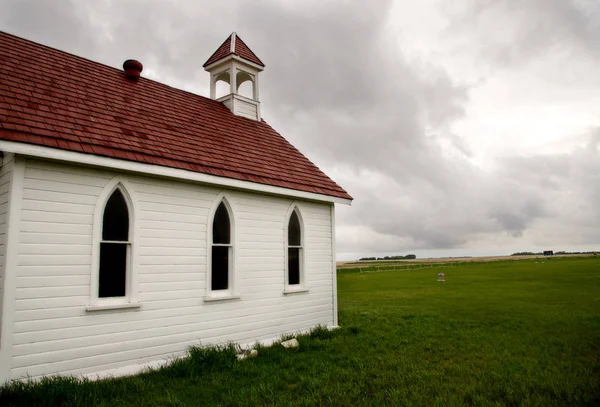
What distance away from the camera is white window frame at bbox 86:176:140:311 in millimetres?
7656

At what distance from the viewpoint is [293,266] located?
12.1 metres

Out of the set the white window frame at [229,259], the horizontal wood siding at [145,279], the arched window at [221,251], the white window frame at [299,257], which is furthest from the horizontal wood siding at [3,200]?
the white window frame at [299,257]

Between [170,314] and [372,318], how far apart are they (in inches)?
315

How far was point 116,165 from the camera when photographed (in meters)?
7.91

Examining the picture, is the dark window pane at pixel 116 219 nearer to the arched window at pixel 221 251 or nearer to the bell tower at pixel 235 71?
the arched window at pixel 221 251

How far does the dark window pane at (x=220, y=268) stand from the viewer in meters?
9.95

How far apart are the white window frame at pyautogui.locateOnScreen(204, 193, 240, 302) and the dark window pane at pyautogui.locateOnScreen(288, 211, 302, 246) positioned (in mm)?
2178

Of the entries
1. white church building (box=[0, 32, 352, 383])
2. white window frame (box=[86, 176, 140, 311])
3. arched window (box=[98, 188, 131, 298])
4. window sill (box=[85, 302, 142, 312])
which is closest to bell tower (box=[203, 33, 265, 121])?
white church building (box=[0, 32, 352, 383])

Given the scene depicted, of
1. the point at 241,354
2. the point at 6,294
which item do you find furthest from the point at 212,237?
the point at 6,294

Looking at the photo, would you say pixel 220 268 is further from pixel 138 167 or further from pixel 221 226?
pixel 138 167

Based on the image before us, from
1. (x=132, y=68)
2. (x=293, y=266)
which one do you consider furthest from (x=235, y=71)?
(x=293, y=266)

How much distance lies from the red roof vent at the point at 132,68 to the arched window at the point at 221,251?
16.1ft

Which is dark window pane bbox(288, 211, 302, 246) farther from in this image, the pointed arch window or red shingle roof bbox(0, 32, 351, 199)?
red shingle roof bbox(0, 32, 351, 199)

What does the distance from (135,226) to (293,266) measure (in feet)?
16.6
